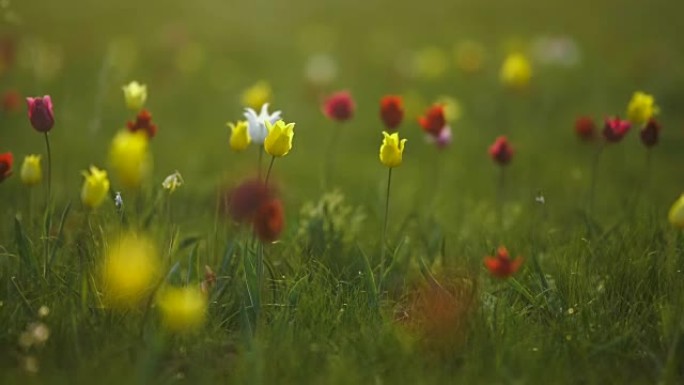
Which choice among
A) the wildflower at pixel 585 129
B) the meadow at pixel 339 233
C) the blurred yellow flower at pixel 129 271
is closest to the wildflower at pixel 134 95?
the meadow at pixel 339 233

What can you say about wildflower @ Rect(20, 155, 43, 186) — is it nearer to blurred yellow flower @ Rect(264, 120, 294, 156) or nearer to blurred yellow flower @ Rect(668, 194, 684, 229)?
blurred yellow flower @ Rect(264, 120, 294, 156)

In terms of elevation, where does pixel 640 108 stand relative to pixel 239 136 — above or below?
above

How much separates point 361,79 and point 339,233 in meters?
4.26

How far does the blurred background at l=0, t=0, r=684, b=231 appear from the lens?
181 inches

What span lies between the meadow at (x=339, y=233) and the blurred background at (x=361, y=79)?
1.3 inches

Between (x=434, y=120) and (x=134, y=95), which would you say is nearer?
(x=134, y=95)

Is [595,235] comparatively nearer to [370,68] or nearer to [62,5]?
[370,68]

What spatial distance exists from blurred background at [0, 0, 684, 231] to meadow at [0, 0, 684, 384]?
34mm

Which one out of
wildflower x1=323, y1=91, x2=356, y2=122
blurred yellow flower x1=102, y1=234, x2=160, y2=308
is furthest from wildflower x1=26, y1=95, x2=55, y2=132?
wildflower x1=323, y1=91, x2=356, y2=122

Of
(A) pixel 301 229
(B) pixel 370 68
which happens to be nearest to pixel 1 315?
(A) pixel 301 229

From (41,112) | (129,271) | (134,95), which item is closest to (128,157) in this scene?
(129,271)

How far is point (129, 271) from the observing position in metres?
1.87

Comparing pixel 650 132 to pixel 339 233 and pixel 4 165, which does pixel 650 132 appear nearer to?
pixel 339 233

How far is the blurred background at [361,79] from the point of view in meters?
4.59
